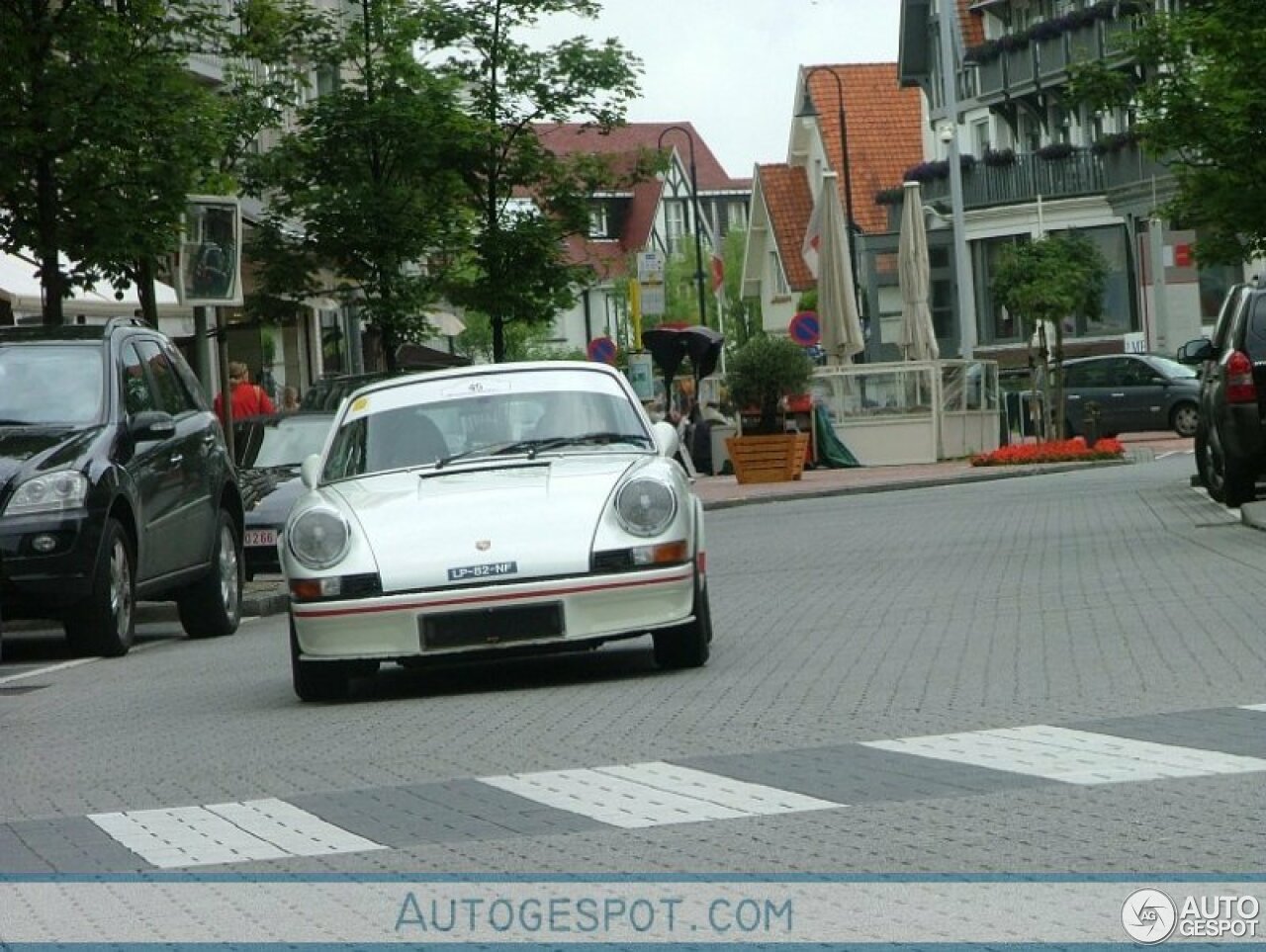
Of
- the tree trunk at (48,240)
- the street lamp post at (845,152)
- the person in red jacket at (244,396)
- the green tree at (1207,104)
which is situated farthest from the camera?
the street lamp post at (845,152)

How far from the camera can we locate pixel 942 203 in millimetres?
80000

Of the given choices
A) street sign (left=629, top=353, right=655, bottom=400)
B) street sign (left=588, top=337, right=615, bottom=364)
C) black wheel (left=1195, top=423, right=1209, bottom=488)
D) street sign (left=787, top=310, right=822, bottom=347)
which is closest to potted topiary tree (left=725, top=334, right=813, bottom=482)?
street sign (left=588, top=337, right=615, bottom=364)

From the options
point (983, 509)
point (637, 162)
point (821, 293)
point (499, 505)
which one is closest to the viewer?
point (499, 505)

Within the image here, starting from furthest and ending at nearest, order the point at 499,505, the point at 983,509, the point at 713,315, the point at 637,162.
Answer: the point at 713,315
the point at 637,162
the point at 983,509
the point at 499,505

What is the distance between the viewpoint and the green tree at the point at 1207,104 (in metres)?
26.2

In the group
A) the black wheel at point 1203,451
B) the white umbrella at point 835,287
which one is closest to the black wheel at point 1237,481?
the black wheel at point 1203,451

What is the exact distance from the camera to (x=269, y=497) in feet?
78.7

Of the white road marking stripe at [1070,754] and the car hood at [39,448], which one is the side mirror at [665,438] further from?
the car hood at [39,448]

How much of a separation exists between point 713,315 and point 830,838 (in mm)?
121823

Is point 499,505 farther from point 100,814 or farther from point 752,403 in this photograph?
point 752,403

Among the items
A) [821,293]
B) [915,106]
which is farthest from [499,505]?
[915,106]

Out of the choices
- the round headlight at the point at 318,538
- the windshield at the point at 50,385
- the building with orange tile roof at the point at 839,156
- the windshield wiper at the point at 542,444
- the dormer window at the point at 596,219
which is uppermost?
the building with orange tile roof at the point at 839,156

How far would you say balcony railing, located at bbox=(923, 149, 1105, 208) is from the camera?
74.8m

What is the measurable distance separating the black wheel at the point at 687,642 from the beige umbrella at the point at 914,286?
3795cm
